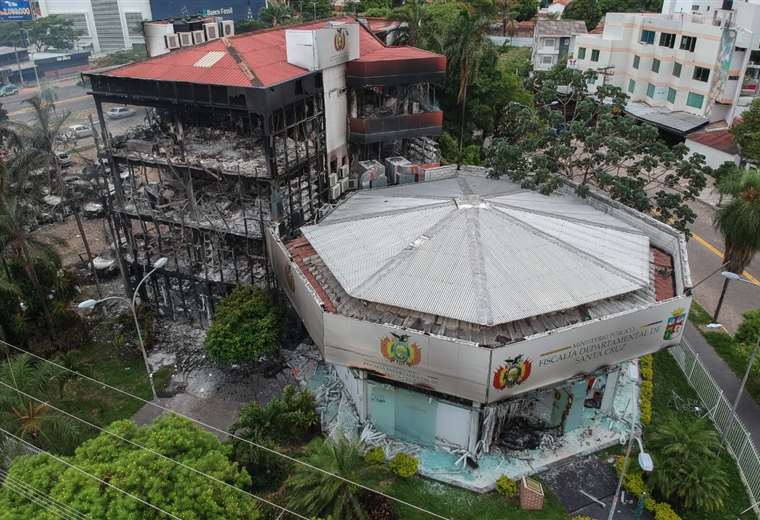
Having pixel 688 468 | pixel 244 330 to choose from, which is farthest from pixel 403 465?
pixel 688 468

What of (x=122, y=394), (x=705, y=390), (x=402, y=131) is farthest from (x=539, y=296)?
(x=122, y=394)

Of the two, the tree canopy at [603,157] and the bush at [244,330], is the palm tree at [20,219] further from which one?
the tree canopy at [603,157]

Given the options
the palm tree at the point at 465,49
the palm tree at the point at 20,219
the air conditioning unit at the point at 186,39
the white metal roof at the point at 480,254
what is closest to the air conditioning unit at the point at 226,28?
the air conditioning unit at the point at 186,39

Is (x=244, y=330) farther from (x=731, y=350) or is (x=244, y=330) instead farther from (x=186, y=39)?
(x=731, y=350)

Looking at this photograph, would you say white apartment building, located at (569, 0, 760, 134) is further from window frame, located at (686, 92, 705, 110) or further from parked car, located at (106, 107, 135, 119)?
parked car, located at (106, 107, 135, 119)

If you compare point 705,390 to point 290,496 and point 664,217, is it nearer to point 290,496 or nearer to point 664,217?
point 664,217

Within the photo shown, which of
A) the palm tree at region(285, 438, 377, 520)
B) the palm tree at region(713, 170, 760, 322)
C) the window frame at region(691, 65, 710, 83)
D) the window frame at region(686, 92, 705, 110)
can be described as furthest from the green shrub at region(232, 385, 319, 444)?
the window frame at region(691, 65, 710, 83)
